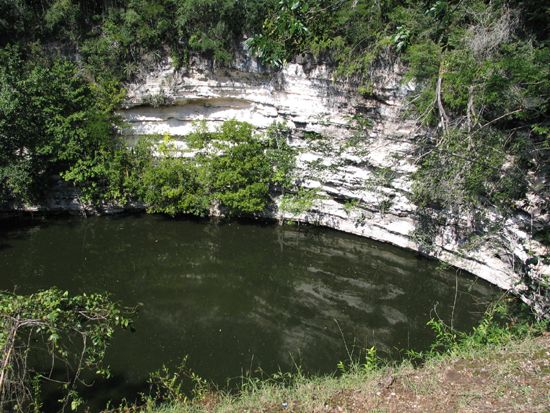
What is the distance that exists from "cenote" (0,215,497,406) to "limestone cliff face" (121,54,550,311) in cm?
50

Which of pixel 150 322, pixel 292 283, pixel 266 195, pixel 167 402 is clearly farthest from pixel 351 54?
pixel 167 402

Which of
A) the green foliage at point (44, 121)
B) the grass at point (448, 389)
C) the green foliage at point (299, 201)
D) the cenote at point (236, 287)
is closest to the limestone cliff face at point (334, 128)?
the green foliage at point (299, 201)

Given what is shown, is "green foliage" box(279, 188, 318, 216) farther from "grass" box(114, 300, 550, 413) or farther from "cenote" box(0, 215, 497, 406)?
"grass" box(114, 300, 550, 413)

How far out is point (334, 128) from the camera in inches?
439

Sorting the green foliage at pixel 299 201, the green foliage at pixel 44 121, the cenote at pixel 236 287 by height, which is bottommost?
the cenote at pixel 236 287

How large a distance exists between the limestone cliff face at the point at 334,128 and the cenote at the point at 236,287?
497 mm

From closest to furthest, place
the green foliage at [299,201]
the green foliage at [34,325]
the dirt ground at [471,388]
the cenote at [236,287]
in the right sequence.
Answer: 1. the dirt ground at [471,388]
2. the green foliage at [34,325]
3. the cenote at [236,287]
4. the green foliage at [299,201]

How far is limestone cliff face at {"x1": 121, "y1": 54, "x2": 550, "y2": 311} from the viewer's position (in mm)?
9906

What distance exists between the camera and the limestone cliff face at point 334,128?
9.91 m

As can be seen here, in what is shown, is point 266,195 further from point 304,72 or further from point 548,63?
point 548,63

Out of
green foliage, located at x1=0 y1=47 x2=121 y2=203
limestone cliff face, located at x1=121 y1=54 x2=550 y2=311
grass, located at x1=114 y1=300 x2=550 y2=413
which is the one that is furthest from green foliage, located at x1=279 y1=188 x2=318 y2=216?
grass, located at x1=114 y1=300 x2=550 y2=413

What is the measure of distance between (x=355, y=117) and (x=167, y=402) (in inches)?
307

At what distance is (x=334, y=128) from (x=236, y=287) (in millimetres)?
4840

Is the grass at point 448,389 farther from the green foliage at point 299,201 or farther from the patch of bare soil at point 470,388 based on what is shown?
the green foliage at point 299,201
